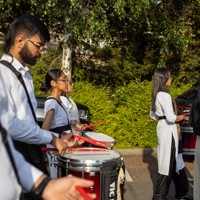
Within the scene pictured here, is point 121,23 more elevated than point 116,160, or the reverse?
point 121,23

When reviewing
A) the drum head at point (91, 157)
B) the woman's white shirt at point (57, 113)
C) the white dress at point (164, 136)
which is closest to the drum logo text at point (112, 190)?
the drum head at point (91, 157)

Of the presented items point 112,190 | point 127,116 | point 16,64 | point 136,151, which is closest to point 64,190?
point 16,64

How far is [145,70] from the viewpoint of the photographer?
465 inches

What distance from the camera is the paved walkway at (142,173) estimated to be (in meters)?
5.71

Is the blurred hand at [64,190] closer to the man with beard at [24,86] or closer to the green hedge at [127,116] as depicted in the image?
the man with beard at [24,86]

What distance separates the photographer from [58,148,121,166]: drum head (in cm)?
346

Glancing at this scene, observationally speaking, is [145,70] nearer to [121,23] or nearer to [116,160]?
[121,23]

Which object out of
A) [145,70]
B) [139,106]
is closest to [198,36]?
[145,70]

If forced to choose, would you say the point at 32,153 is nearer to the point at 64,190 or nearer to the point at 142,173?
the point at 64,190

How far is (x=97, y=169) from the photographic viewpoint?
3.48 metres

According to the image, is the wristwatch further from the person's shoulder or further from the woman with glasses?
the person's shoulder

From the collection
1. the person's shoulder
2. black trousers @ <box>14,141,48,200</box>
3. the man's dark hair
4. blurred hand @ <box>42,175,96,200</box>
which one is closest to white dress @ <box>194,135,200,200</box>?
the person's shoulder

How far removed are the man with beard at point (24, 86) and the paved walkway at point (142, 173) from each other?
304cm

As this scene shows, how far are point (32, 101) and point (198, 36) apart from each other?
35.3ft
